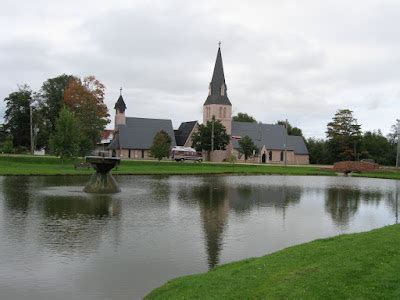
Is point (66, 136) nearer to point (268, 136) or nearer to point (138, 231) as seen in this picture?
point (138, 231)

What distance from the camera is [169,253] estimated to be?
47.5ft

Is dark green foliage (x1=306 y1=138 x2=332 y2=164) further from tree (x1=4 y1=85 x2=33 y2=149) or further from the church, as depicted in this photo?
tree (x1=4 y1=85 x2=33 y2=149)

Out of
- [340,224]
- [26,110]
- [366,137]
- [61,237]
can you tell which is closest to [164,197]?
[340,224]

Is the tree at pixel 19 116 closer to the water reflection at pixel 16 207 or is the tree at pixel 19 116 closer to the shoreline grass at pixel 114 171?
the shoreline grass at pixel 114 171

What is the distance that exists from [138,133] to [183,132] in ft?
40.8

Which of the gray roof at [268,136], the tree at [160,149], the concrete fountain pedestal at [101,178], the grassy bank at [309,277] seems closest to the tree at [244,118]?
the gray roof at [268,136]

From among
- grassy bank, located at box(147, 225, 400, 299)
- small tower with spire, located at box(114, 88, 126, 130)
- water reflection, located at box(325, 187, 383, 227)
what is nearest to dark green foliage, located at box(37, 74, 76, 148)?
small tower with spire, located at box(114, 88, 126, 130)

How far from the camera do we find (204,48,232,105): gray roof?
321 ft

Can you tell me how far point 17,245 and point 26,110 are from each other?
75.8 meters

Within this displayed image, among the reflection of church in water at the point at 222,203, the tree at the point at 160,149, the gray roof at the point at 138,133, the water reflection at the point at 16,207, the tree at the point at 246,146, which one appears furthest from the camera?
the gray roof at the point at 138,133

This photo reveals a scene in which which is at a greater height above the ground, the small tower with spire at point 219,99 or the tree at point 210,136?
the small tower with spire at point 219,99

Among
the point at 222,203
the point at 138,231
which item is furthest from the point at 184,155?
the point at 138,231

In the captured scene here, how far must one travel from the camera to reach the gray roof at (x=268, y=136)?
10738cm

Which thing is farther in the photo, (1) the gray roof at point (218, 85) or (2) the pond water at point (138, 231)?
(1) the gray roof at point (218, 85)
